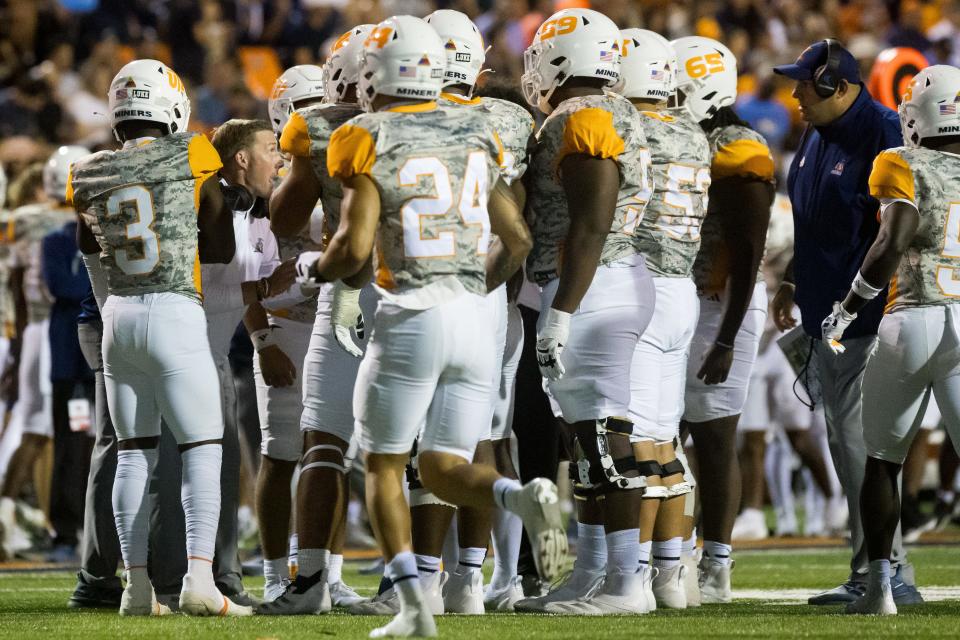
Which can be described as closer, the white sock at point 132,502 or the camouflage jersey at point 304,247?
the white sock at point 132,502

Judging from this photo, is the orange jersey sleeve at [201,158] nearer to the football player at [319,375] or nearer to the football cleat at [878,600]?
the football player at [319,375]

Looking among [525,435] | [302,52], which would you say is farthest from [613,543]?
[302,52]

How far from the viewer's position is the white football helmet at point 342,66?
598 centimetres

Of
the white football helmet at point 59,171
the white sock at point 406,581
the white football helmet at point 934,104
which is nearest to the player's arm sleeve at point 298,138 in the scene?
the white sock at point 406,581

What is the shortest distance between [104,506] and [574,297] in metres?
2.16

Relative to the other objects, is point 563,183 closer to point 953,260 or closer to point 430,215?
point 430,215

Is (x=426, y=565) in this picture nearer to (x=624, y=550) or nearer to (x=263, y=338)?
(x=624, y=550)

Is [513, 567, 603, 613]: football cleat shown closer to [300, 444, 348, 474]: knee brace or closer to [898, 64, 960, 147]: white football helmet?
[300, 444, 348, 474]: knee brace

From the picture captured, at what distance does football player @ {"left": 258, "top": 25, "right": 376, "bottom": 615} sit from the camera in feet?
18.9

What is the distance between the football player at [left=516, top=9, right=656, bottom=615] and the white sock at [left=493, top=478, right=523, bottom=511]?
0.86 meters

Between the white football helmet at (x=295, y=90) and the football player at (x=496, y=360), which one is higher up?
the white football helmet at (x=295, y=90)

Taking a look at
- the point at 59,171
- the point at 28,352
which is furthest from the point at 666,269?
the point at 28,352

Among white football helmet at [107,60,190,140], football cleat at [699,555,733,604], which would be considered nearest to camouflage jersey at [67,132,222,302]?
white football helmet at [107,60,190,140]

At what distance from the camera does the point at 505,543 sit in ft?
21.7
